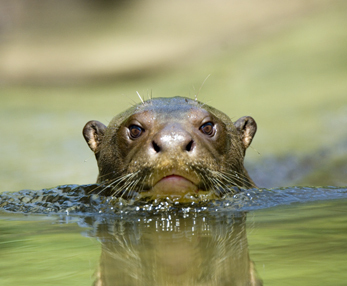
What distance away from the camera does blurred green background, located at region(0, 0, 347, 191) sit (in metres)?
9.99

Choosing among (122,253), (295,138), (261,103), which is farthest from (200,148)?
(261,103)

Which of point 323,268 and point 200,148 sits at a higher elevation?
point 200,148

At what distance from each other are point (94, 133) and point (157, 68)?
765 cm

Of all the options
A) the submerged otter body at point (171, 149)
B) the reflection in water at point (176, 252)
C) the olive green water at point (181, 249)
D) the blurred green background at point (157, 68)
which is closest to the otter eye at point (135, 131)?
the submerged otter body at point (171, 149)

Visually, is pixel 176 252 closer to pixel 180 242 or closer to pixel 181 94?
pixel 180 242

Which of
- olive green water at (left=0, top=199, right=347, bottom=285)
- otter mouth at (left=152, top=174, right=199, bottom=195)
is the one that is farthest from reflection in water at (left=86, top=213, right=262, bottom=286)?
otter mouth at (left=152, top=174, right=199, bottom=195)

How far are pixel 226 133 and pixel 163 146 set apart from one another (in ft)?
3.68

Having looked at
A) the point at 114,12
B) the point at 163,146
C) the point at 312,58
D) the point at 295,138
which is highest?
the point at 114,12

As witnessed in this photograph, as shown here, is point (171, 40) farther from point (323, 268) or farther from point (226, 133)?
point (323, 268)

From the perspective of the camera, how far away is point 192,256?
2311 millimetres

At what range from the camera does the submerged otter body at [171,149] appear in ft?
12.6

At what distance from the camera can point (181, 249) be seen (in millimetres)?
2479

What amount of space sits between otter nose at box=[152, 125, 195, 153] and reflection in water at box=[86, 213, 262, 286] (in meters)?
0.48

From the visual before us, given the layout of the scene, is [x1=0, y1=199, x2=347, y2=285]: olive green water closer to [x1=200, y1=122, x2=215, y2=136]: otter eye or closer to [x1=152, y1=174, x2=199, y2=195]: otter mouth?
[x1=152, y1=174, x2=199, y2=195]: otter mouth
